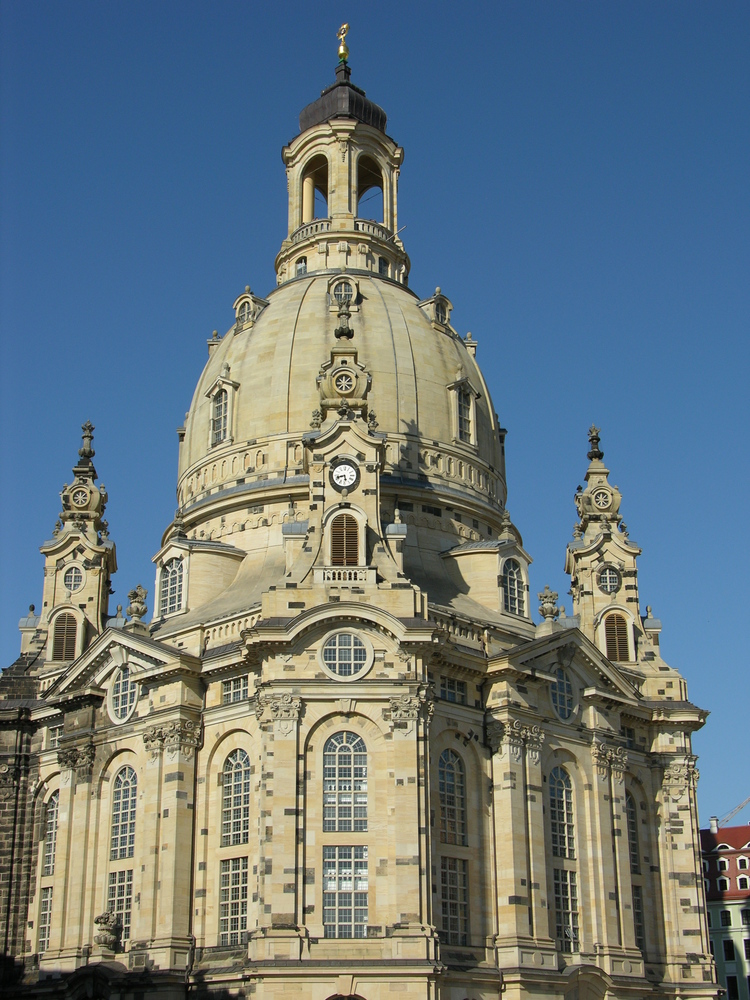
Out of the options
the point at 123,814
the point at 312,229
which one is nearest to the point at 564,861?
the point at 123,814

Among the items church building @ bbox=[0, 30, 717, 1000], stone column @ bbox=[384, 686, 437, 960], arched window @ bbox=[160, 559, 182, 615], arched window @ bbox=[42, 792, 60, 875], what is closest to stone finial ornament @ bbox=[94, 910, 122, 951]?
church building @ bbox=[0, 30, 717, 1000]

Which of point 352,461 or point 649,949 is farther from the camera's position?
point 649,949

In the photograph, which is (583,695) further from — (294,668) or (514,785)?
(294,668)

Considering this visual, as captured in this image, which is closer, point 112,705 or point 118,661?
point 118,661

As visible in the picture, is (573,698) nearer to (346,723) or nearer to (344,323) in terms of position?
(346,723)

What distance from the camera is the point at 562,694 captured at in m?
60.1

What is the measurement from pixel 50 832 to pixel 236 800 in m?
14.2

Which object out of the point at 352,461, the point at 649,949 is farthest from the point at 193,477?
the point at 649,949

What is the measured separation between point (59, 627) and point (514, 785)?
2799 cm

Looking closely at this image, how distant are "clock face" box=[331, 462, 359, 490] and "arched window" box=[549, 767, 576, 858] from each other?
1617 centimetres

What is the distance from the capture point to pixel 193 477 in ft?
230

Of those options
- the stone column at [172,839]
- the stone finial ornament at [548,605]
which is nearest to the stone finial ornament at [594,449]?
the stone finial ornament at [548,605]

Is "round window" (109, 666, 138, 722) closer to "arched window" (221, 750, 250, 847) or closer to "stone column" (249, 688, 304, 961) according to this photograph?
"arched window" (221, 750, 250, 847)

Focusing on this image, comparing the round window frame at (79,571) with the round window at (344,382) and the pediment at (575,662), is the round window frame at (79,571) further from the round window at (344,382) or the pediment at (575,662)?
the pediment at (575,662)
